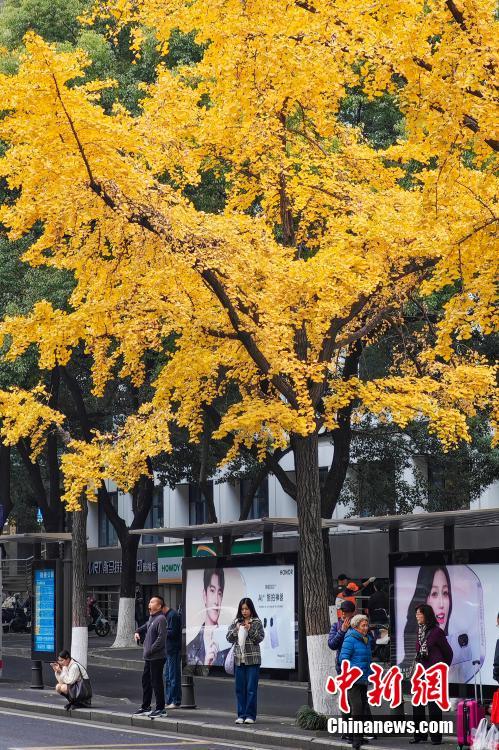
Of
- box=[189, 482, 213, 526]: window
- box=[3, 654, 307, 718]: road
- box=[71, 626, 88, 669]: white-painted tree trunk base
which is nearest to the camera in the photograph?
box=[3, 654, 307, 718]: road

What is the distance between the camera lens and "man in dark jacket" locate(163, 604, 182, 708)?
18.3 metres

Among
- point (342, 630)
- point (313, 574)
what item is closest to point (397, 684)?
point (342, 630)

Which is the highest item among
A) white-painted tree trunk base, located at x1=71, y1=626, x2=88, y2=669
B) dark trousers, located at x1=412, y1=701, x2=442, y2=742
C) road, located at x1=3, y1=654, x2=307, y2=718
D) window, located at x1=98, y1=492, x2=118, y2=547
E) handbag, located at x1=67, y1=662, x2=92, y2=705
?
window, located at x1=98, y1=492, x2=118, y2=547

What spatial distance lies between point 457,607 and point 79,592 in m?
8.48

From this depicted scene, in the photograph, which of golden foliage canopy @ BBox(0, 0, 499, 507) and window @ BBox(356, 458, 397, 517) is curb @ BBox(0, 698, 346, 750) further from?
window @ BBox(356, 458, 397, 517)

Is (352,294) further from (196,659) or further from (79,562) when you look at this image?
(79,562)

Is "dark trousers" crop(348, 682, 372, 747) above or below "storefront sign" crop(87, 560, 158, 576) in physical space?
below

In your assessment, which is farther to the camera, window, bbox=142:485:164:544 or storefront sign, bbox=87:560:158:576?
window, bbox=142:485:164:544

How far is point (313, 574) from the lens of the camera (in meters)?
15.4

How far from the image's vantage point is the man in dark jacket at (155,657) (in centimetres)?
1677

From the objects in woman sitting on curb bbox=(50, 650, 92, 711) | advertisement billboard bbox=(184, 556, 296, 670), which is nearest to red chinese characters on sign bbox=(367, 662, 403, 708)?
advertisement billboard bbox=(184, 556, 296, 670)

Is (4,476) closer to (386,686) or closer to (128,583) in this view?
(128,583)

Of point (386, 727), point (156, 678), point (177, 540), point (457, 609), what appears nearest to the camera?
point (386, 727)

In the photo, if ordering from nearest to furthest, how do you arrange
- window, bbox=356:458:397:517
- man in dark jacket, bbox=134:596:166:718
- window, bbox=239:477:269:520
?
man in dark jacket, bbox=134:596:166:718 → window, bbox=356:458:397:517 → window, bbox=239:477:269:520
